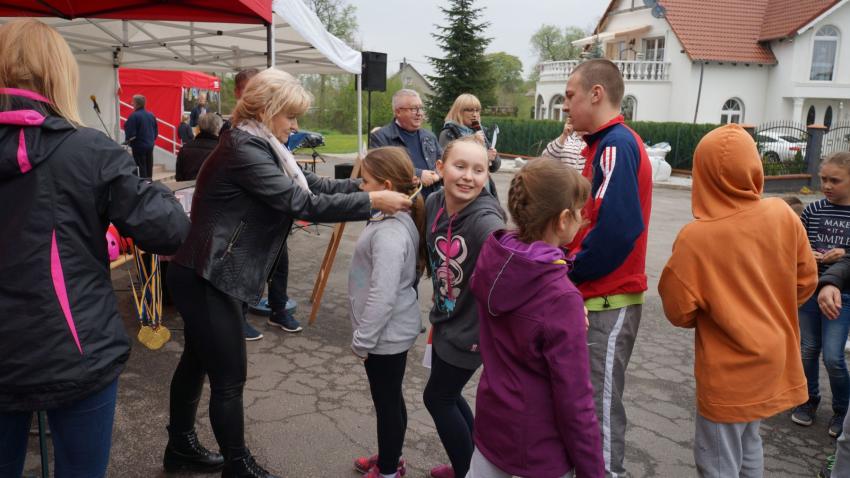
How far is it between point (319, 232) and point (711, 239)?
7638 mm

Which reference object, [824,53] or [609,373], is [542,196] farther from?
[824,53]

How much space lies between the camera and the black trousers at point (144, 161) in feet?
44.5

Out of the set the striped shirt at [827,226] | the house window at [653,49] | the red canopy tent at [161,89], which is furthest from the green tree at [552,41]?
the striped shirt at [827,226]

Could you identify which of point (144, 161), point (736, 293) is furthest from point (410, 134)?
point (144, 161)

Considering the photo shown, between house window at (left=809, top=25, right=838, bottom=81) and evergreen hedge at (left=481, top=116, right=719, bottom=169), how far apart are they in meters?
9.48

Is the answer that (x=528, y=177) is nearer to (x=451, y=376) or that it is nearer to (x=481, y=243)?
(x=481, y=243)

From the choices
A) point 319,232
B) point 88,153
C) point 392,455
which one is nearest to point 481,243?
point 392,455

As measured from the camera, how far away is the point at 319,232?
955 centimetres

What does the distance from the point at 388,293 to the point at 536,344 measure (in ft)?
2.77

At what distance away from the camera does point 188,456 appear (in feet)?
9.98

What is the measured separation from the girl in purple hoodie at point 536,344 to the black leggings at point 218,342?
1.10 metres

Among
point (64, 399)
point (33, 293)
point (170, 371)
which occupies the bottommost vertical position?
point (170, 371)

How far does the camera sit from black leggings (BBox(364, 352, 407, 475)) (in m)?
2.73

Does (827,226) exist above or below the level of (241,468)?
above
